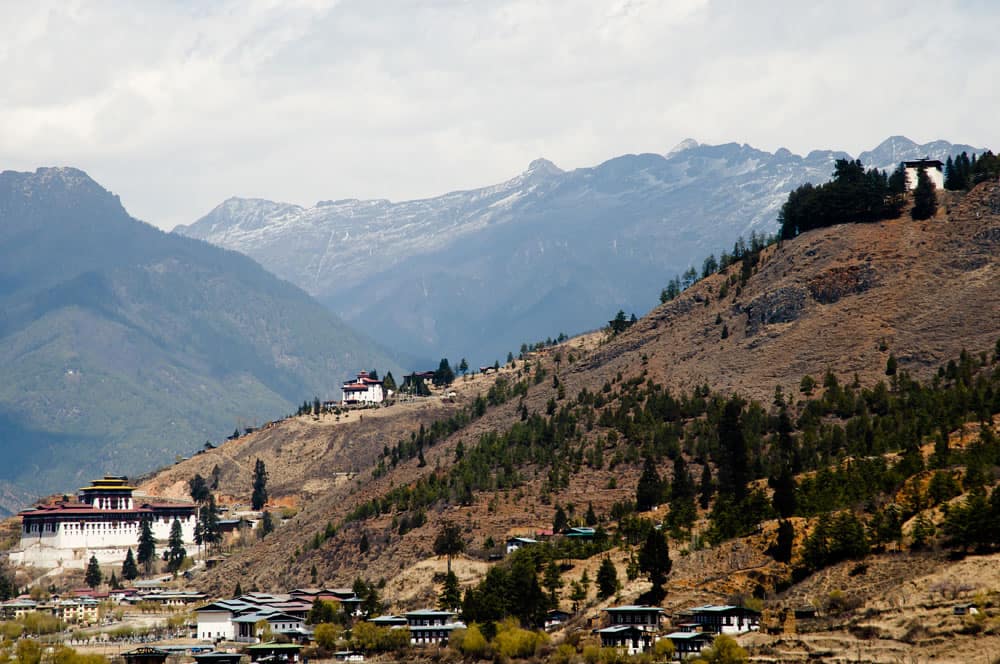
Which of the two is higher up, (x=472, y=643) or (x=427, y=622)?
(x=427, y=622)

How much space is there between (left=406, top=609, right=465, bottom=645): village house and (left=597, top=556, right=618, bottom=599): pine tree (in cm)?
1364

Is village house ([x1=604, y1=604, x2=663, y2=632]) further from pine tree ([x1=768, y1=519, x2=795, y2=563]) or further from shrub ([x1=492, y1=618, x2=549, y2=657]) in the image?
pine tree ([x1=768, y1=519, x2=795, y2=563])

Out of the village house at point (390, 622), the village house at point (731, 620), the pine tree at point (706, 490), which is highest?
the pine tree at point (706, 490)

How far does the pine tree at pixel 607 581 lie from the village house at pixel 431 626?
1364 cm

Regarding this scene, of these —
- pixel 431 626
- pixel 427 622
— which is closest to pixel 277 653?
pixel 427 622

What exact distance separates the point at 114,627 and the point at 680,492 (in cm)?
6529

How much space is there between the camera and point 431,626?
16100 cm

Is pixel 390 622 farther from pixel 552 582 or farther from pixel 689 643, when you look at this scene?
pixel 689 643

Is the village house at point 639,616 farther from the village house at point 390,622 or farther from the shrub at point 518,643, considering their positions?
the village house at point 390,622

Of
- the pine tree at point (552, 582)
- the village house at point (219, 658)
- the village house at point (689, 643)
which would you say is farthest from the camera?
the pine tree at point (552, 582)

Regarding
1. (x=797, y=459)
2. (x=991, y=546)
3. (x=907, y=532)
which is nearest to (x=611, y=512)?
(x=797, y=459)

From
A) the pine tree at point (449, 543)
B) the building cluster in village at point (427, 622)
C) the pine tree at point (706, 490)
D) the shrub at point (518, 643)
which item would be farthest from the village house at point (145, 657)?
the pine tree at point (706, 490)

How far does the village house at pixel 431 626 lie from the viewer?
15900cm

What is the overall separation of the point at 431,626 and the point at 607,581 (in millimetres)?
17710
